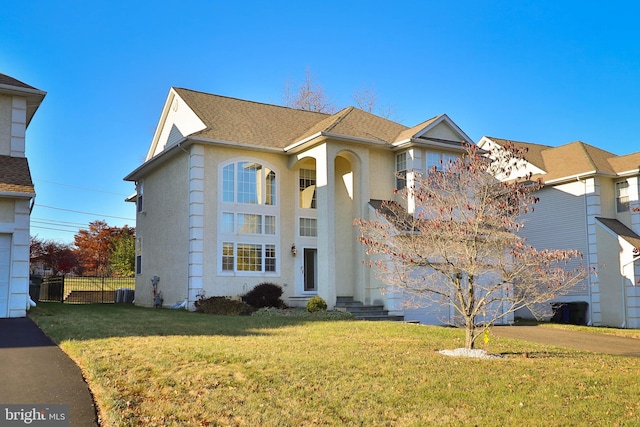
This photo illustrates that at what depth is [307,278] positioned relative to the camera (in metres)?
22.5

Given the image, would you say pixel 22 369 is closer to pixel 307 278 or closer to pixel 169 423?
pixel 169 423

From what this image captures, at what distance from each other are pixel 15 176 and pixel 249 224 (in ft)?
25.7

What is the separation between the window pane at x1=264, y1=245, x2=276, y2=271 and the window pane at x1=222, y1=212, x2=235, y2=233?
4.90 feet

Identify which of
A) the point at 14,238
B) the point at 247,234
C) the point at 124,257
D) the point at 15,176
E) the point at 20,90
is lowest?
the point at 14,238

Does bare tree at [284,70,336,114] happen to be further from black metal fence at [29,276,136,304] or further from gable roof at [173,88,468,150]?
black metal fence at [29,276,136,304]

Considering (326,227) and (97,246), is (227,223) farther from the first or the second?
(97,246)

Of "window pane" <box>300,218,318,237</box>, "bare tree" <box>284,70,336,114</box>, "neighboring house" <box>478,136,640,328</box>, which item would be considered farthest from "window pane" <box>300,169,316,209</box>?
"bare tree" <box>284,70,336,114</box>

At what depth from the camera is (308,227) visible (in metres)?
22.2

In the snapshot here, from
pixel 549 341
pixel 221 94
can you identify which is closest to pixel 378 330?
pixel 549 341

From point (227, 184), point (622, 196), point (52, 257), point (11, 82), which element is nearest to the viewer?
point (11, 82)

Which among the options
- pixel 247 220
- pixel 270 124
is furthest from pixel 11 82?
pixel 270 124

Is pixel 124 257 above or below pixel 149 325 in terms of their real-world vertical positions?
above

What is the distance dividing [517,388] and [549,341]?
7562 mm

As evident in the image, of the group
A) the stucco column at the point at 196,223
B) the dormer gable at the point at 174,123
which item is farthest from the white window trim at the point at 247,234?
the dormer gable at the point at 174,123
